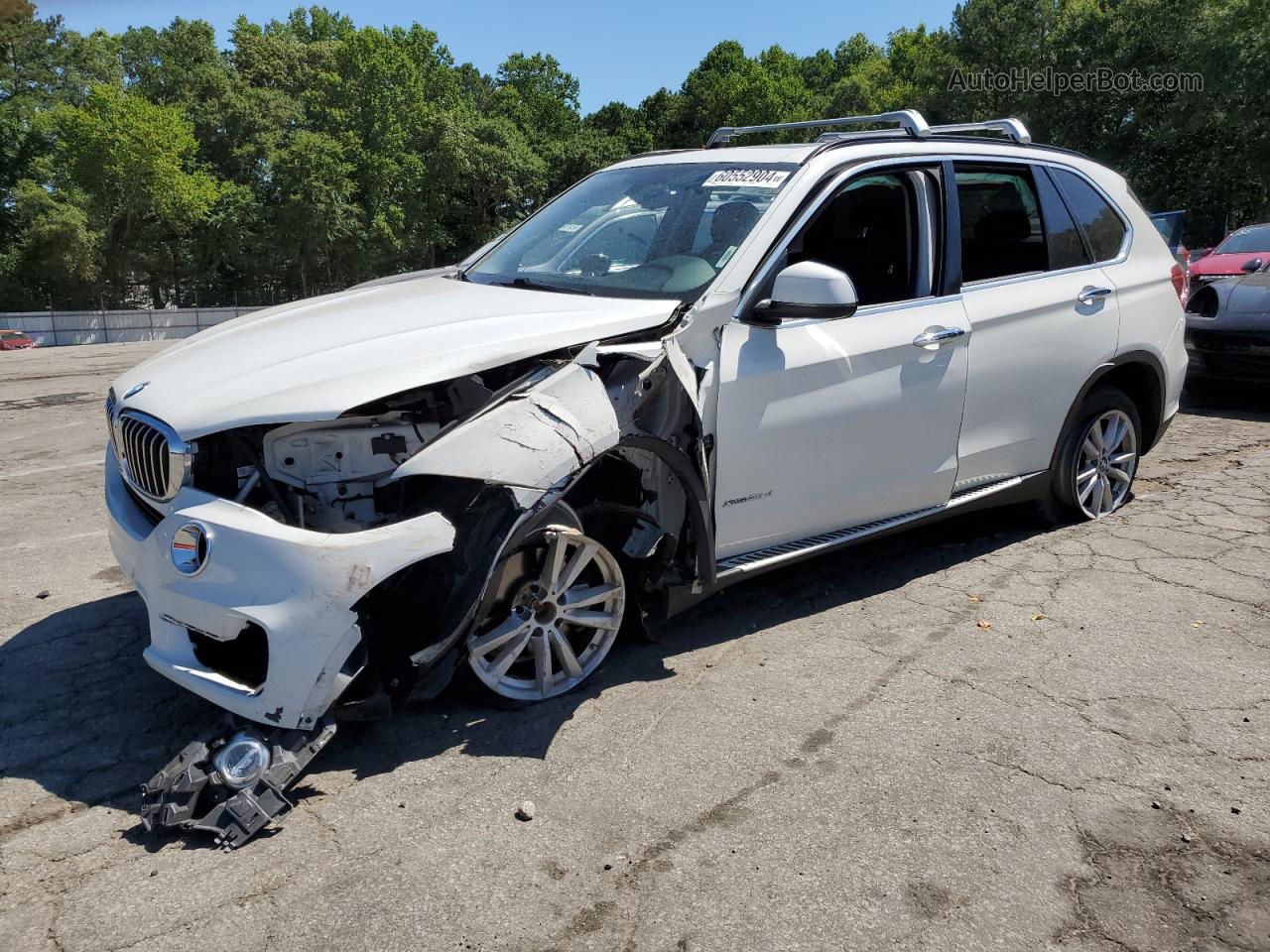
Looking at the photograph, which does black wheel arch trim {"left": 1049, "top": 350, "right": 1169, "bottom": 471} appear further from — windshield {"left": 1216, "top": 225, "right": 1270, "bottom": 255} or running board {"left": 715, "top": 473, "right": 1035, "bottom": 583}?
windshield {"left": 1216, "top": 225, "right": 1270, "bottom": 255}

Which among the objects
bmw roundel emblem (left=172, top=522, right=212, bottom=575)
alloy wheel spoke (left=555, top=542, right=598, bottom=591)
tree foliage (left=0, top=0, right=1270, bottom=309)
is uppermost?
tree foliage (left=0, top=0, right=1270, bottom=309)

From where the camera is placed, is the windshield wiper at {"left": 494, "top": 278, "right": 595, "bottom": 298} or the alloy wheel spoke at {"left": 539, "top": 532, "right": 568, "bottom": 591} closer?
the alloy wheel spoke at {"left": 539, "top": 532, "right": 568, "bottom": 591}

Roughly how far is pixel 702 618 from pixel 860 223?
1.92 m

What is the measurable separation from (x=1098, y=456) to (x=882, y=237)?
202 cm

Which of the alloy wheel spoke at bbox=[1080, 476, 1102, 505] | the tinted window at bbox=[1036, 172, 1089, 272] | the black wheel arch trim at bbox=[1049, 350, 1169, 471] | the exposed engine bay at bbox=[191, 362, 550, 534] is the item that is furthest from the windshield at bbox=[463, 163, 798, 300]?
the alloy wheel spoke at bbox=[1080, 476, 1102, 505]

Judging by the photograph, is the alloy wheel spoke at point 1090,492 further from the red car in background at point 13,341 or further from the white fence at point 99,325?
the white fence at point 99,325

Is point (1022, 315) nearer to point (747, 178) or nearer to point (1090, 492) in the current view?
point (1090, 492)

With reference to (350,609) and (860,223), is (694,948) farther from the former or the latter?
(860,223)

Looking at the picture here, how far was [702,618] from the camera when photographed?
14.8 feet

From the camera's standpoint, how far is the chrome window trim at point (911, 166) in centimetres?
386

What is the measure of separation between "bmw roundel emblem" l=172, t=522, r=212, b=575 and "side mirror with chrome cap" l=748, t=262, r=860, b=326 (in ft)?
6.94

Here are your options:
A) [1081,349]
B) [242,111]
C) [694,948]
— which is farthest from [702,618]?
[242,111]

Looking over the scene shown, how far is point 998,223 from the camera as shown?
4828 mm

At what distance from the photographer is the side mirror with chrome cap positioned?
368cm
